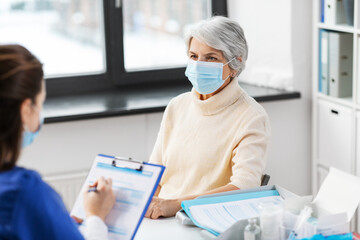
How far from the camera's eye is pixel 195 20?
359 cm

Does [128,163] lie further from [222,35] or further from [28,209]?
[222,35]

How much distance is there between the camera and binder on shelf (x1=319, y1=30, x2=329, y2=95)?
10.1 feet

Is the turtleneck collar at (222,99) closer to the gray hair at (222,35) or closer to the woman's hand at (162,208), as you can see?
the gray hair at (222,35)

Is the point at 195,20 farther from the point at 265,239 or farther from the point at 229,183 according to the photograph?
the point at 265,239

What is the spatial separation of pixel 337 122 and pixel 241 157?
111 centimetres

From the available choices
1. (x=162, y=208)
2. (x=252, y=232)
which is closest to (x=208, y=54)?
(x=162, y=208)

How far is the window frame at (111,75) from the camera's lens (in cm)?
336

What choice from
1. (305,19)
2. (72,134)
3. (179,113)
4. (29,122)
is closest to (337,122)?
(305,19)

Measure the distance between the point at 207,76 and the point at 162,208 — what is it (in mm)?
578

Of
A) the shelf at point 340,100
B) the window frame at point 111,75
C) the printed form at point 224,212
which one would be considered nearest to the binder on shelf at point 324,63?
the shelf at point 340,100

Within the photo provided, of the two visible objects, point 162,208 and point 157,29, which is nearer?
point 162,208

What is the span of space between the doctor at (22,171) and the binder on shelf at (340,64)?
196 centimetres

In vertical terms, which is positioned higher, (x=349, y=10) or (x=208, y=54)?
(x=349, y=10)

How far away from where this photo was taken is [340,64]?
3.02 meters
